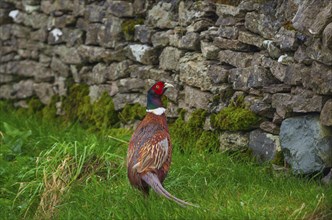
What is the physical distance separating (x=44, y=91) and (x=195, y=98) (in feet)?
8.87

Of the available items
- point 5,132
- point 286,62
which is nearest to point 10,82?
point 5,132

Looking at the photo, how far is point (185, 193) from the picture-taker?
6.20 m

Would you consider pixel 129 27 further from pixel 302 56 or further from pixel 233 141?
pixel 302 56

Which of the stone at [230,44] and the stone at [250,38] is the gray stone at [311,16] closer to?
the stone at [250,38]

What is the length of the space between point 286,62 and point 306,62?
0.73 feet

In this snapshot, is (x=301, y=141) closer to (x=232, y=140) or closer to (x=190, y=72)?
(x=232, y=140)

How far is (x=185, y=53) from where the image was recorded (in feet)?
25.5

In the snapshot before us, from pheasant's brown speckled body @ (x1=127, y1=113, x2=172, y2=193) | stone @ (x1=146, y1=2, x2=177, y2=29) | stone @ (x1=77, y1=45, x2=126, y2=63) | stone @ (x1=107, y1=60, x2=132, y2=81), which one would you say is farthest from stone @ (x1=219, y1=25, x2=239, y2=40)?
stone @ (x1=77, y1=45, x2=126, y2=63)

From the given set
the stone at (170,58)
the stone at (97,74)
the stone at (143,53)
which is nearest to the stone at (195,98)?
the stone at (170,58)

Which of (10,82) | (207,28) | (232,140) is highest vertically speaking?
(207,28)

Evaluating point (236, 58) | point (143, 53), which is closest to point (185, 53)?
point (143, 53)

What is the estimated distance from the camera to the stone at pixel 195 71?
7.44 m

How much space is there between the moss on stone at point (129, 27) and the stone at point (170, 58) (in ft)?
1.75

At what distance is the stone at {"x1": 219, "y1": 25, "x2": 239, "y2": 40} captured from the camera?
716 cm
